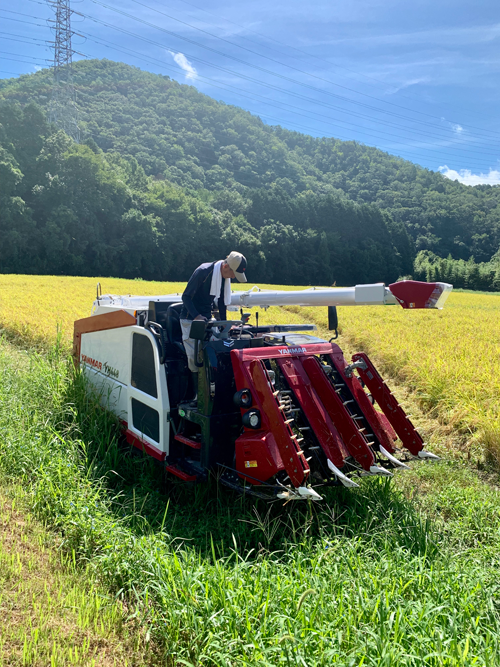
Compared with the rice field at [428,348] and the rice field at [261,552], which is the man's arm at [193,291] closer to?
the rice field at [261,552]

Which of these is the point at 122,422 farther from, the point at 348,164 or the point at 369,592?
the point at 348,164

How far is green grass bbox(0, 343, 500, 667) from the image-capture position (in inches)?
108

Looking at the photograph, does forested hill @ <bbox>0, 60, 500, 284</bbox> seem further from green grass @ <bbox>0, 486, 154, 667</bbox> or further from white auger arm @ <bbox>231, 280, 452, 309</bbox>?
green grass @ <bbox>0, 486, 154, 667</bbox>

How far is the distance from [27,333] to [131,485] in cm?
778

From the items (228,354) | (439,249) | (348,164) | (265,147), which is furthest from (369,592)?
(265,147)

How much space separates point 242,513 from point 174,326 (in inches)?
82.5

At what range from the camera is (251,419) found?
4.24m

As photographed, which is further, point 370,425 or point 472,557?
point 370,425

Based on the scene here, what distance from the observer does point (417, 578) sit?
3.30m

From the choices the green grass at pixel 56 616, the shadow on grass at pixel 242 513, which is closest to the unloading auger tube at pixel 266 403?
the shadow on grass at pixel 242 513

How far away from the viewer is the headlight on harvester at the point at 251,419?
423 centimetres

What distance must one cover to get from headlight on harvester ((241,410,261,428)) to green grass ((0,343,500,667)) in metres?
0.75

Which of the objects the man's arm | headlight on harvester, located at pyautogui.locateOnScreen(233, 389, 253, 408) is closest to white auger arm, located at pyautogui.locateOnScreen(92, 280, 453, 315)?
the man's arm

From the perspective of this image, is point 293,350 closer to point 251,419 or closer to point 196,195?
point 251,419
